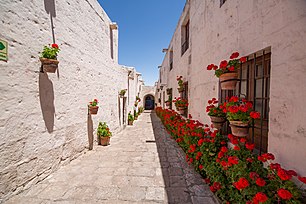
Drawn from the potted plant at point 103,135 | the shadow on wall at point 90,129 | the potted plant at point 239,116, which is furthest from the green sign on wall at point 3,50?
the potted plant at point 239,116

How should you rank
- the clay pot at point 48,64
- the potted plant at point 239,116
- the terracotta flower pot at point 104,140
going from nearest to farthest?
the potted plant at point 239,116 → the clay pot at point 48,64 → the terracotta flower pot at point 104,140

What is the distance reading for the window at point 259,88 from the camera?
199 cm

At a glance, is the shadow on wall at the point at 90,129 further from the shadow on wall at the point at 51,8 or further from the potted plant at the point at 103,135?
the shadow on wall at the point at 51,8

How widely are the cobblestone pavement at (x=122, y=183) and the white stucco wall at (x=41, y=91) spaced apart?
35 centimetres

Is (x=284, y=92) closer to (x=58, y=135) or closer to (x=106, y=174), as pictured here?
(x=106, y=174)

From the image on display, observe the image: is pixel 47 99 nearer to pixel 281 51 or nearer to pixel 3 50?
pixel 3 50

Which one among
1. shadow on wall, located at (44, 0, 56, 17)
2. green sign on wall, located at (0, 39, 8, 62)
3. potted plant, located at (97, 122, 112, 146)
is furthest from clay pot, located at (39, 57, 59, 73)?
potted plant, located at (97, 122, 112, 146)

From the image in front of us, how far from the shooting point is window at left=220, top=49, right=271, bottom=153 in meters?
1.99

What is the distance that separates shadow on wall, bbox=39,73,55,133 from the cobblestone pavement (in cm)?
Result: 111

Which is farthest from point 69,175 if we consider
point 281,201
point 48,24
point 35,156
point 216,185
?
point 281,201

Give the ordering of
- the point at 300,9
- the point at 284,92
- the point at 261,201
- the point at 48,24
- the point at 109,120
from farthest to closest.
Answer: the point at 109,120 → the point at 48,24 → the point at 284,92 → the point at 300,9 → the point at 261,201

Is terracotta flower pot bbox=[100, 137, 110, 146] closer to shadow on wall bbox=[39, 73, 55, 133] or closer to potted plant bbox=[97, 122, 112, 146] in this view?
potted plant bbox=[97, 122, 112, 146]

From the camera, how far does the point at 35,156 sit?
2.56m

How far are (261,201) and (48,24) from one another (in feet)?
14.3
